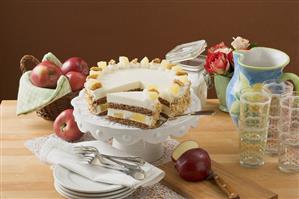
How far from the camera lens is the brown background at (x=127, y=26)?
3.45 meters

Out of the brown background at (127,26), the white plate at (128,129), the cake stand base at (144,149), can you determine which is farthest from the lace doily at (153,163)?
the brown background at (127,26)

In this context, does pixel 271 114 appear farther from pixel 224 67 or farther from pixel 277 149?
pixel 224 67

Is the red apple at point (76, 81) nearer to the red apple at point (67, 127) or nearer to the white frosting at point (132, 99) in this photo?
the red apple at point (67, 127)

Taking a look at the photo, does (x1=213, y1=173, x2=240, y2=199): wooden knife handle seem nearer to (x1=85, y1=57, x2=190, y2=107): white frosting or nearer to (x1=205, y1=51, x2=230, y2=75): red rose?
(x1=85, y1=57, x2=190, y2=107): white frosting

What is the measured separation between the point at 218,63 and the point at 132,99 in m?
0.44

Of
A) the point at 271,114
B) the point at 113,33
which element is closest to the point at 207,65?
the point at 271,114

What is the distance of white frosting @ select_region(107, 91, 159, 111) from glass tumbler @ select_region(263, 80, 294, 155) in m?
0.35

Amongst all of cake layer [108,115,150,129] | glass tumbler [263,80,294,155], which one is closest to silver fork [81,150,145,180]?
cake layer [108,115,150,129]

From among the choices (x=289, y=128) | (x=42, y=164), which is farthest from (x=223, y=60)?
(x=42, y=164)

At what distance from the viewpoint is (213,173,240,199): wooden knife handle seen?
1.68 m

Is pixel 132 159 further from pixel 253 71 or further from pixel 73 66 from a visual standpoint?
pixel 73 66

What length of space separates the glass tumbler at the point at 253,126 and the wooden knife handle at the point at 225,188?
0.16m

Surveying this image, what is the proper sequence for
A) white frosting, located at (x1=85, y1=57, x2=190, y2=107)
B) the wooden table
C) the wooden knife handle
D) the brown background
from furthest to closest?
the brown background < white frosting, located at (x1=85, y1=57, x2=190, y2=107) < the wooden table < the wooden knife handle

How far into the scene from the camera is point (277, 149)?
1.95 m
